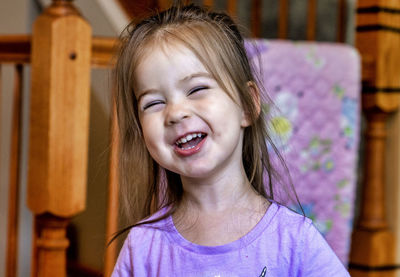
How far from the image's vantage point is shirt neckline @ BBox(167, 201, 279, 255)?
911 millimetres

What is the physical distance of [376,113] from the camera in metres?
1.95

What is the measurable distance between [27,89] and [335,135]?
1191 millimetres

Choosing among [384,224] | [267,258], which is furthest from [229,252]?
[384,224]

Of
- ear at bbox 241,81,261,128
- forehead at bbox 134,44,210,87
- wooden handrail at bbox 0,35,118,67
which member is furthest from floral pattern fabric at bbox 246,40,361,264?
forehead at bbox 134,44,210,87

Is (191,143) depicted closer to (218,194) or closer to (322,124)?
(218,194)

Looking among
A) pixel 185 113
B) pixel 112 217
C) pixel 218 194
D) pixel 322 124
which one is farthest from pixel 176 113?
pixel 322 124

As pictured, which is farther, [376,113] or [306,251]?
[376,113]

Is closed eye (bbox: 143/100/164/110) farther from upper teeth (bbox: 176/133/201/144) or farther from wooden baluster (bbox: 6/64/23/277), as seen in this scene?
wooden baluster (bbox: 6/64/23/277)

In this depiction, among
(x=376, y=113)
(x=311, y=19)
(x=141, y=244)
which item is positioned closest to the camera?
(x=141, y=244)

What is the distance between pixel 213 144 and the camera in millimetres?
897

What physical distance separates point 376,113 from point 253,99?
105 centimetres

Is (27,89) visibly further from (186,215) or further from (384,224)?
(186,215)

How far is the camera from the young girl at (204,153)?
0.90m

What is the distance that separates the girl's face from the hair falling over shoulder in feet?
0.07
